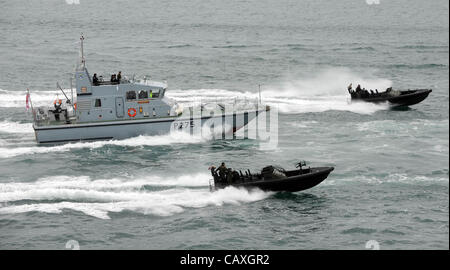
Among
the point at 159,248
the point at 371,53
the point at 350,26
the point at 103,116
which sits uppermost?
the point at 350,26

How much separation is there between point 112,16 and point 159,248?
112783 mm

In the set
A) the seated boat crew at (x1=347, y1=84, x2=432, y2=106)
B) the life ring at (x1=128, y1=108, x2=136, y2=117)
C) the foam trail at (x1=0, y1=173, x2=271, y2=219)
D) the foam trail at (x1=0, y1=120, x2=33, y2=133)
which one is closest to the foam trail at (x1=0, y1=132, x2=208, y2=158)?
the life ring at (x1=128, y1=108, x2=136, y2=117)

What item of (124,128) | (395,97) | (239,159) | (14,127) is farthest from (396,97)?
(14,127)

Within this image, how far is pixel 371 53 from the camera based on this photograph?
83.9 m

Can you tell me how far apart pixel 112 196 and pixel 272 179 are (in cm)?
827

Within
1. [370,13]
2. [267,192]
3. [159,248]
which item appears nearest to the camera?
[159,248]

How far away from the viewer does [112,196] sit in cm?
3069

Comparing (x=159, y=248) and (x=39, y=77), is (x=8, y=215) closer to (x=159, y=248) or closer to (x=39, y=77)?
(x=159, y=248)

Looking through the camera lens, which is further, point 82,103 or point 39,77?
point 39,77

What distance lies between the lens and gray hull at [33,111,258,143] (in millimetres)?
40438

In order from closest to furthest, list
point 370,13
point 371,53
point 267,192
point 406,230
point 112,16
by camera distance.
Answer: point 406,230, point 267,192, point 371,53, point 112,16, point 370,13

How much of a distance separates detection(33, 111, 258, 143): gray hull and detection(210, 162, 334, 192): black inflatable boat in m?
11.2

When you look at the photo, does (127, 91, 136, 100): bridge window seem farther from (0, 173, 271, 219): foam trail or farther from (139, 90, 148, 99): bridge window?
(0, 173, 271, 219): foam trail

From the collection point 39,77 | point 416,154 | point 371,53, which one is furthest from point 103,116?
point 371,53
